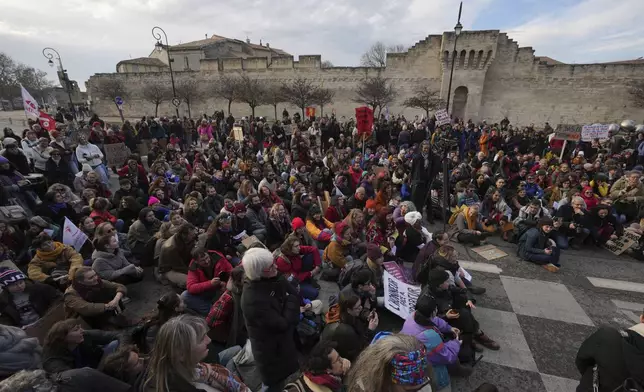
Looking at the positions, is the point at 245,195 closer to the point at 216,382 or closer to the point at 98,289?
the point at 98,289

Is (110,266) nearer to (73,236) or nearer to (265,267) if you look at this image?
(73,236)

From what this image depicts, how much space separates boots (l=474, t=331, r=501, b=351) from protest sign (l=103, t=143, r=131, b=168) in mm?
10591

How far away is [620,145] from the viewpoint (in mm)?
12070

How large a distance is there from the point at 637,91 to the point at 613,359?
3173 centimetres

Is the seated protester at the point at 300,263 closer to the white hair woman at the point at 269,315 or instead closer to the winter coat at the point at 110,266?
the white hair woman at the point at 269,315

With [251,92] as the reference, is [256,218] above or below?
below

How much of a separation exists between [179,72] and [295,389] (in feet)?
125

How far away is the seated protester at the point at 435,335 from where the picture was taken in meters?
2.89

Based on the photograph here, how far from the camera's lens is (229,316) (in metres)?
3.50

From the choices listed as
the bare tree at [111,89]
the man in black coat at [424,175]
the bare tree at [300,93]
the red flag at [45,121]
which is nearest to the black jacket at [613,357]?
the man in black coat at [424,175]

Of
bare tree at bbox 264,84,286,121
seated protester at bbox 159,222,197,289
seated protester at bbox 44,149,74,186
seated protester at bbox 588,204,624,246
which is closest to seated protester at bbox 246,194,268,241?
seated protester at bbox 159,222,197,289

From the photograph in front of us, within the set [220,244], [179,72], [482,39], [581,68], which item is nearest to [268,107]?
[179,72]

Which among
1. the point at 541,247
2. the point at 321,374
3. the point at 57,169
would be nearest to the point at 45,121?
the point at 57,169

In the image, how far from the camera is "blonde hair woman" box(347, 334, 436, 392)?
1.70 m
